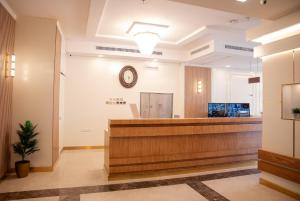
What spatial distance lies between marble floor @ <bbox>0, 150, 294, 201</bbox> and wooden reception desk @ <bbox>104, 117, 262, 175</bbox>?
31 centimetres

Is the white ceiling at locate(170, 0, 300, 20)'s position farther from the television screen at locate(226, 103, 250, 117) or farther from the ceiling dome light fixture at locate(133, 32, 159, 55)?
the television screen at locate(226, 103, 250, 117)

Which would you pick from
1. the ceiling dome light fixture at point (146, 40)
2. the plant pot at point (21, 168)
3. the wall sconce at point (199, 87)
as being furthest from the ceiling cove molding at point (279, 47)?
the plant pot at point (21, 168)

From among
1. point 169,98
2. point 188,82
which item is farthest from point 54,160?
point 188,82

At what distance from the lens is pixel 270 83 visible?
14.1ft

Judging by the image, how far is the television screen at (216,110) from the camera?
815 cm

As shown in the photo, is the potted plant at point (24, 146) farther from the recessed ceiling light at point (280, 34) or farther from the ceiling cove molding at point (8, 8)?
the recessed ceiling light at point (280, 34)

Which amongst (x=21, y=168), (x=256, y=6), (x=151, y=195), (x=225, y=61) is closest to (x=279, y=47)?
(x=256, y=6)

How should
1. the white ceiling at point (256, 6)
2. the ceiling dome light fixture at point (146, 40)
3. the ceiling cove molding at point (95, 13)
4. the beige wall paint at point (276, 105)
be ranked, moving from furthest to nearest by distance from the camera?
the ceiling dome light fixture at point (146, 40), the ceiling cove molding at point (95, 13), the beige wall paint at point (276, 105), the white ceiling at point (256, 6)

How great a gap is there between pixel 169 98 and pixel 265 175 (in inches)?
183

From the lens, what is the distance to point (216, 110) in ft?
26.9

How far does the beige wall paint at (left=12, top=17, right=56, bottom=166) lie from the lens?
492 cm

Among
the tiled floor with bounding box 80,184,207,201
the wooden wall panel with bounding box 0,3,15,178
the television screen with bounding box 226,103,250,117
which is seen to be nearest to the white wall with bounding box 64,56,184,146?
the wooden wall panel with bounding box 0,3,15,178

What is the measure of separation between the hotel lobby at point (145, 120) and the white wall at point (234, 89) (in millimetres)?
1922

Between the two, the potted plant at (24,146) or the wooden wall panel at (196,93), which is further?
the wooden wall panel at (196,93)
